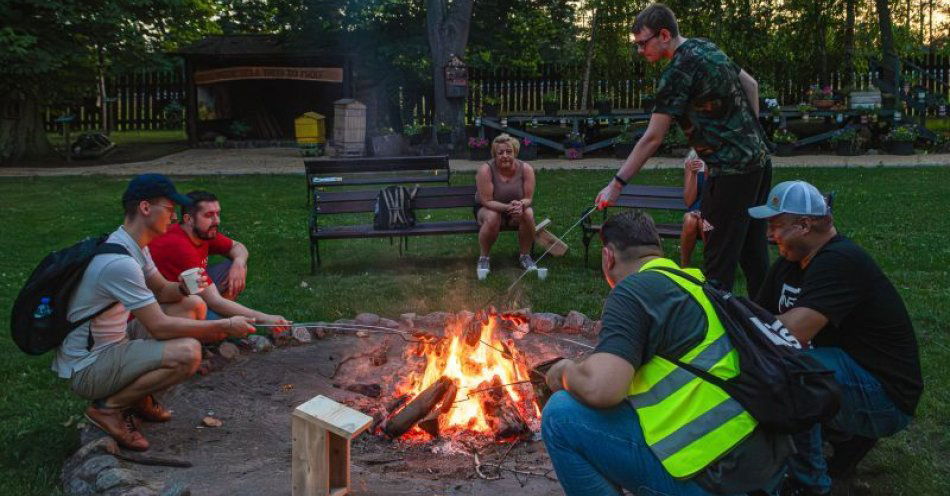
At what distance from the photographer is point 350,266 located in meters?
Result: 9.59

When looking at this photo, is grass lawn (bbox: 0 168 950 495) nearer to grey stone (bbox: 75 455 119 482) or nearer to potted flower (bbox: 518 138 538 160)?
grey stone (bbox: 75 455 119 482)

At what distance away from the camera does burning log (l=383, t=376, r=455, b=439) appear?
5.02m

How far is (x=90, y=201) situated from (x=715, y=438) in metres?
12.9

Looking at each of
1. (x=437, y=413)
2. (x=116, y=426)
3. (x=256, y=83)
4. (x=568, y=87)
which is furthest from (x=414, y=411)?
(x=256, y=83)

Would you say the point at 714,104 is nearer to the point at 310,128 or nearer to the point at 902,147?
the point at 902,147

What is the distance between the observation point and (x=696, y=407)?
3.19 meters

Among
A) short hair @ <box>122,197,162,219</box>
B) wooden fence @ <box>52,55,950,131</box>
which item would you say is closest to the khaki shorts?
short hair @ <box>122,197,162,219</box>

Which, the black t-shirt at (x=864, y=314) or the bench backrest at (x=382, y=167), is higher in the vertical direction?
the bench backrest at (x=382, y=167)

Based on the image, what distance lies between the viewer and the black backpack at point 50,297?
4.66m

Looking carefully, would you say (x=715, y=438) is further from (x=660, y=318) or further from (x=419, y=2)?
(x=419, y=2)

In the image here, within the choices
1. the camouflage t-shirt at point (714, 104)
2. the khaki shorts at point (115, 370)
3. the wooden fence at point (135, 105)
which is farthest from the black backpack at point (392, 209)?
the wooden fence at point (135, 105)

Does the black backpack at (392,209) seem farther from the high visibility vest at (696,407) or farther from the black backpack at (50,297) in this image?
the high visibility vest at (696,407)

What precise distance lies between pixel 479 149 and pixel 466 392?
15.3 metres

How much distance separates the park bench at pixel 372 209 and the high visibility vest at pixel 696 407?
6095 mm
